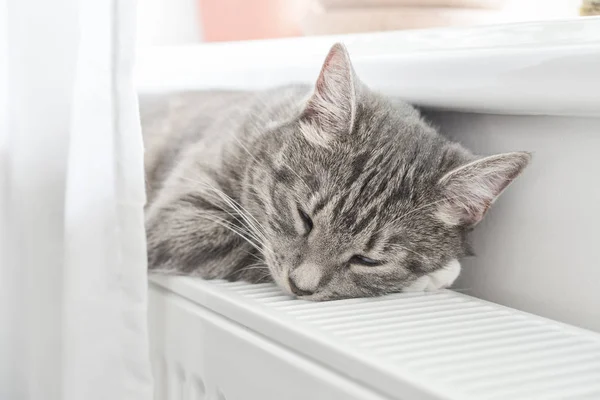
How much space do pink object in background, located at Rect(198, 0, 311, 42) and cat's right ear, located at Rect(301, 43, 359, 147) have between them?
0.49 metres

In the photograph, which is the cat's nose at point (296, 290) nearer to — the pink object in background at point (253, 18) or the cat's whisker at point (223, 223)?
the cat's whisker at point (223, 223)

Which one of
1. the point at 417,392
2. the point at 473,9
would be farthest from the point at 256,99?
the point at 417,392

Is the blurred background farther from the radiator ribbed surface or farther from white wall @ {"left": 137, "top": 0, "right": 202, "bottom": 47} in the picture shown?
the radiator ribbed surface

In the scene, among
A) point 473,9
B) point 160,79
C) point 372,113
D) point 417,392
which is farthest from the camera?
point 160,79

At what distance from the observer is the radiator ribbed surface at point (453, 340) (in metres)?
0.60

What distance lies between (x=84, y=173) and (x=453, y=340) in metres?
0.49

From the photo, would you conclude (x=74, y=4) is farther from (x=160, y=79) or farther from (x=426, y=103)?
(x=160, y=79)

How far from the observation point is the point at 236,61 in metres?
1.27

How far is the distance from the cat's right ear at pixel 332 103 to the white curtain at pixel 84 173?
0.23 m

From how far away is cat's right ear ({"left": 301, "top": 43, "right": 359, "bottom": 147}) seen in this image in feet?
2.91

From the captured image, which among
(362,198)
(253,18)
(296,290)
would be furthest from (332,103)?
(253,18)

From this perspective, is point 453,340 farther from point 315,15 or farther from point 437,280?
point 315,15

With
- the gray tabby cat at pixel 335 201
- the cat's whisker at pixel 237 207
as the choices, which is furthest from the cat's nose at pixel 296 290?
the cat's whisker at pixel 237 207

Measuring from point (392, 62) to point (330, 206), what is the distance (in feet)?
0.76
